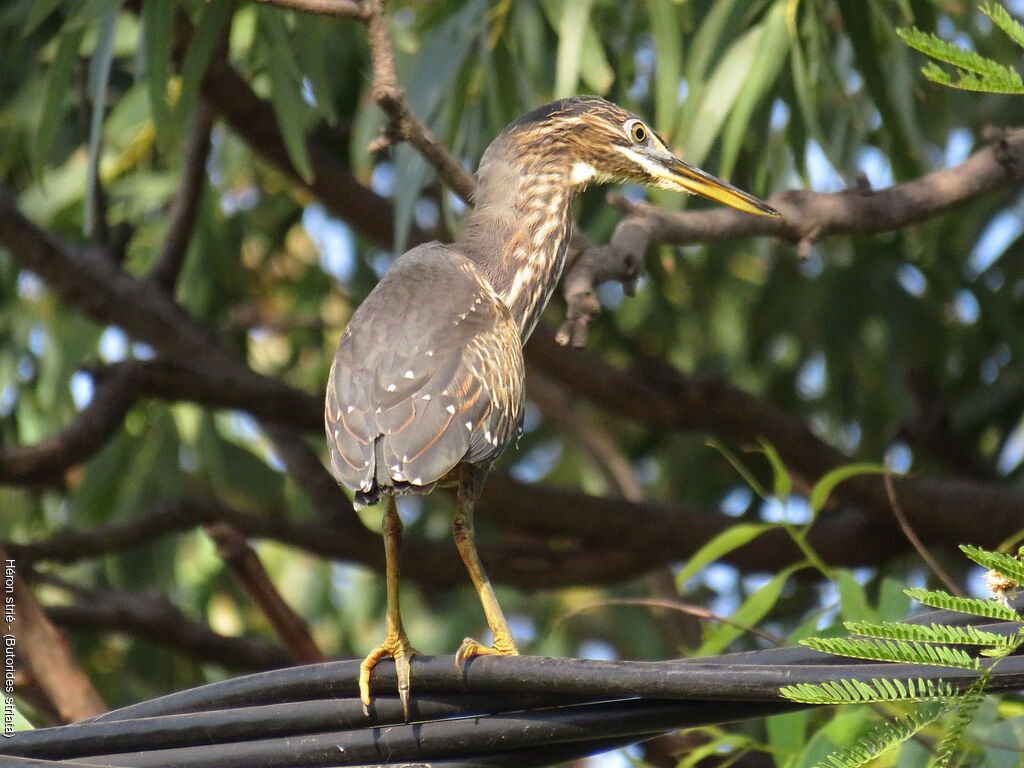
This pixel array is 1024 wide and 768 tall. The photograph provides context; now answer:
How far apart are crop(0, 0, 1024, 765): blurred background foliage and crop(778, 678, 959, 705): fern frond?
1.30m

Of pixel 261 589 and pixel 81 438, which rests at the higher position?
pixel 81 438

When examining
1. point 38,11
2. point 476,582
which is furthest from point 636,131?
point 38,11

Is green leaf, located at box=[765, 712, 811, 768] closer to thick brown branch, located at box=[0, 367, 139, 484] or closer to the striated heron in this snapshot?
the striated heron

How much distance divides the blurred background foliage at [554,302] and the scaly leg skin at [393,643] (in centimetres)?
90

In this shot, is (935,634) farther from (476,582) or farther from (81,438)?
(81,438)

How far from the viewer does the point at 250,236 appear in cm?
524

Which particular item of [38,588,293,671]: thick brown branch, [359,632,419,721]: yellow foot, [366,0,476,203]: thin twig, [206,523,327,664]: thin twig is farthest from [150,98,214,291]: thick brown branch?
[359,632,419,721]: yellow foot

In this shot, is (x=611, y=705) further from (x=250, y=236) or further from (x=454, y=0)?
(x=250, y=236)

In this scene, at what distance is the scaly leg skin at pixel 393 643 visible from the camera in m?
1.60

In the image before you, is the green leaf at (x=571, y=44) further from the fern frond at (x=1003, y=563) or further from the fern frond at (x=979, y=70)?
the fern frond at (x=1003, y=563)

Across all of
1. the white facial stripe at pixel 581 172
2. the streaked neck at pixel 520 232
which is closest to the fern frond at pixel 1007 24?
the streaked neck at pixel 520 232

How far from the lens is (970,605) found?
1457mm

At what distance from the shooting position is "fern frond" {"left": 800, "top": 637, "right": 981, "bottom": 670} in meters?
1.46

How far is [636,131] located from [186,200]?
1562 mm
